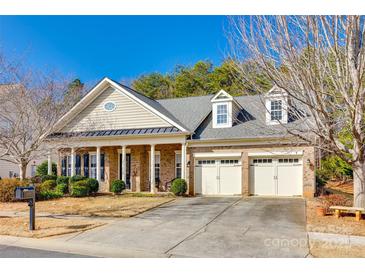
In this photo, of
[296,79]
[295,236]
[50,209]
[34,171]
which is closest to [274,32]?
[296,79]

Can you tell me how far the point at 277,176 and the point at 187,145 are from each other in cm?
540

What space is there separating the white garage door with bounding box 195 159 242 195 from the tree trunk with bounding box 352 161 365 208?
708cm

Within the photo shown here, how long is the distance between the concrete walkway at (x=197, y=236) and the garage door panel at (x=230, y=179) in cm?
426

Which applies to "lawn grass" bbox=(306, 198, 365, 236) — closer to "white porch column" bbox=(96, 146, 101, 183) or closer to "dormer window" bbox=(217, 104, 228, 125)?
"dormer window" bbox=(217, 104, 228, 125)

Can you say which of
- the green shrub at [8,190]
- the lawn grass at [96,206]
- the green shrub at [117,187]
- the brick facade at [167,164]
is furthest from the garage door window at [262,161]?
the green shrub at [8,190]

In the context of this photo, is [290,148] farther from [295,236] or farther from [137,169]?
[137,169]

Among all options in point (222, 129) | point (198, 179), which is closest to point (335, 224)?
point (198, 179)

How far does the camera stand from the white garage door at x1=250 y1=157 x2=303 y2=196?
16781 millimetres

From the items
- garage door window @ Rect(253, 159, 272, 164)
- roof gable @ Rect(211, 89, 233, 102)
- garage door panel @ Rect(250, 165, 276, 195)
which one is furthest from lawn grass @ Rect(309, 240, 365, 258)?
roof gable @ Rect(211, 89, 233, 102)

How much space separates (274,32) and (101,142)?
1401 cm

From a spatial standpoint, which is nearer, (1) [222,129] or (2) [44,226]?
(2) [44,226]

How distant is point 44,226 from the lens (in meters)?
10.7

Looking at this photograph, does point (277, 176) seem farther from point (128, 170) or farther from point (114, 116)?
point (114, 116)

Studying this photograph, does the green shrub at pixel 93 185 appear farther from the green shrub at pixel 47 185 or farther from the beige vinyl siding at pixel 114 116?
the beige vinyl siding at pixel 114 116
